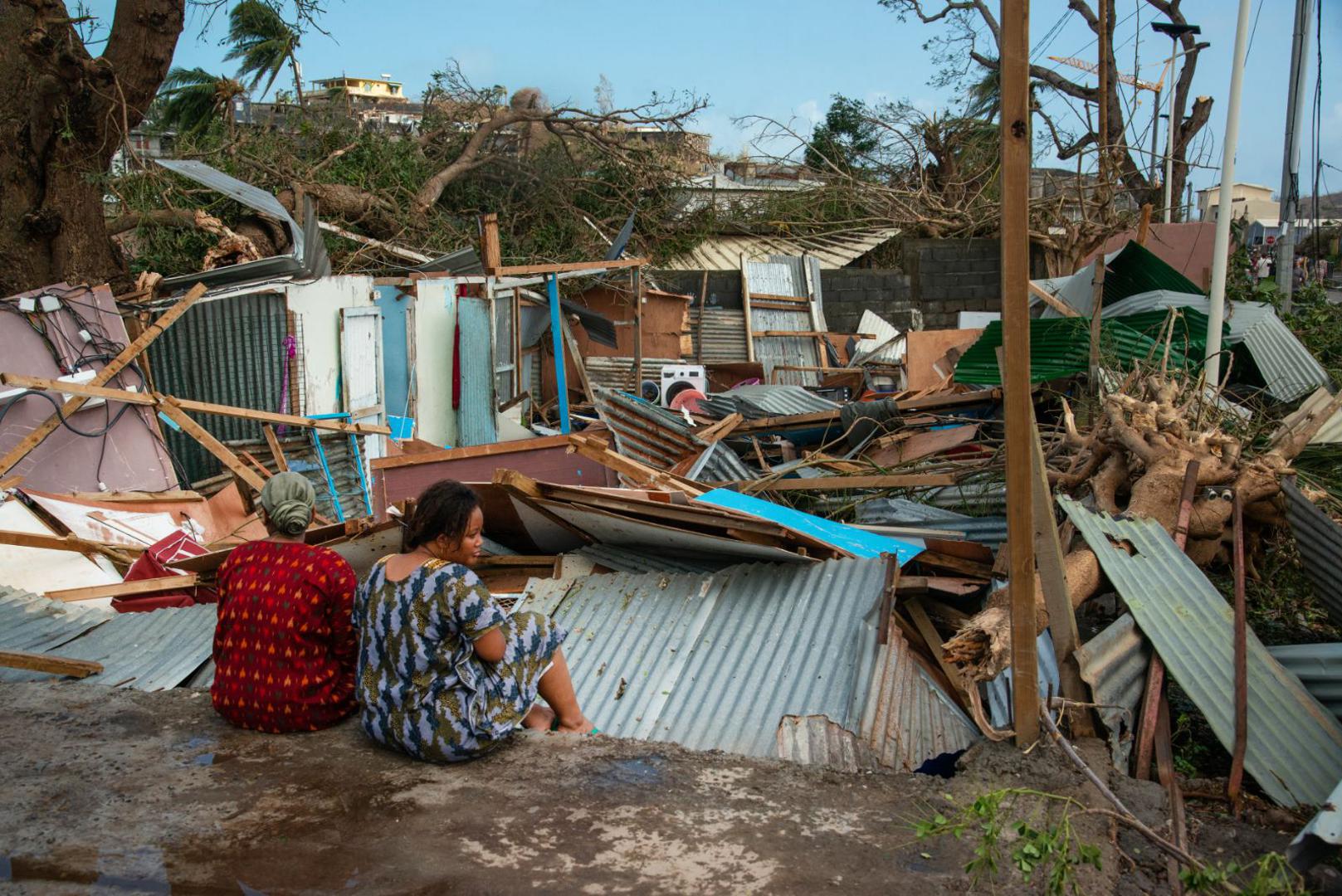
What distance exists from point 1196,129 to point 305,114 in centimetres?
1688

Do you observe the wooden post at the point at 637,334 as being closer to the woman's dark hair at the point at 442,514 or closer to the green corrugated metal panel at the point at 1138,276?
the green corrugated metal panel at the point at 1138,276

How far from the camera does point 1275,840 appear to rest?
111 inches

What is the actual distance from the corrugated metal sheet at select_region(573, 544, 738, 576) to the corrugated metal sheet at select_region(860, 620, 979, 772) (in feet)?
2.90

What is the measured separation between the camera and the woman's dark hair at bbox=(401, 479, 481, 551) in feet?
9.61

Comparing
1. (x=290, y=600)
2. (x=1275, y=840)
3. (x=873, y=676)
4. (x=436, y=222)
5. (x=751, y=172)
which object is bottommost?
(x=1275, y=840)

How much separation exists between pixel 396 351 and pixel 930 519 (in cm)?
721

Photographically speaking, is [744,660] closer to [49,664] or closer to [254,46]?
[49,664]

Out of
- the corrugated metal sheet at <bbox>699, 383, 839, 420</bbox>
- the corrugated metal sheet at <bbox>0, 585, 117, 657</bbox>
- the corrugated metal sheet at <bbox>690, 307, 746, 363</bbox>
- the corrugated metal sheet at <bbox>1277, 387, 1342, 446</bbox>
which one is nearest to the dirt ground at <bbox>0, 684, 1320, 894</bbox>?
the corrugated metal sheet at <bbox>0, 585, 117, 657</bbox>

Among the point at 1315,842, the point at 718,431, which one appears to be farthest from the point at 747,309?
the point at 1315,842

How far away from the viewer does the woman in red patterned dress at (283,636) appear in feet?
10.4

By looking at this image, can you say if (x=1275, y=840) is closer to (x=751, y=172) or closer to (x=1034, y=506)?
(x=1034, y=506)

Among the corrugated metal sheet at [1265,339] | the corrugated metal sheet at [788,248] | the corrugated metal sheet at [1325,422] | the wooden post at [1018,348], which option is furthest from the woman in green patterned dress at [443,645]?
the corrugated metal sheet at [788,248]

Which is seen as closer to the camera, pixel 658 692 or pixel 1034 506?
pixel 1034 506

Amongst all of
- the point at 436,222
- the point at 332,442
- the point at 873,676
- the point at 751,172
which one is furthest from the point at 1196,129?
the point at 873,676
